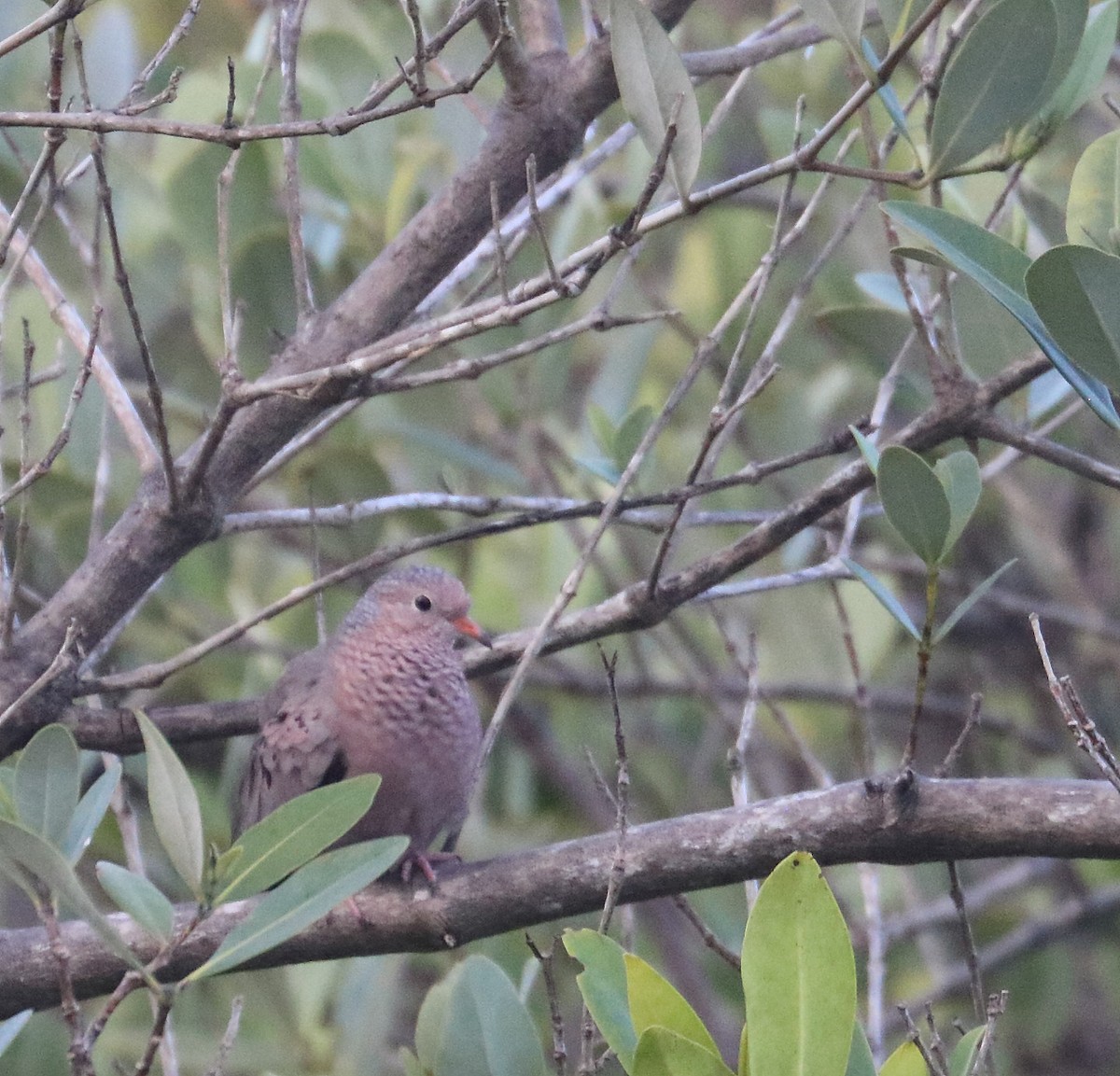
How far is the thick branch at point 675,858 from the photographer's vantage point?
2.09 m

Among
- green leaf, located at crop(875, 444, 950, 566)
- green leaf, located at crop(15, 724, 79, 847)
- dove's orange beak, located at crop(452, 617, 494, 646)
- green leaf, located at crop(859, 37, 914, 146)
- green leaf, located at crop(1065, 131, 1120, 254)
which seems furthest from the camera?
dove's orange beak, located at crop(452, 617, 494, 646)

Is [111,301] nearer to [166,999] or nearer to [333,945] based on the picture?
[333,945]

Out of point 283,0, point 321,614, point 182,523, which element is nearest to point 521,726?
point 321,614

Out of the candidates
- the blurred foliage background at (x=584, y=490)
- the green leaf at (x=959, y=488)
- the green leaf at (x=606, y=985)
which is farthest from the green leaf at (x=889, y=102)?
the green leaf at (x=606, y=985)

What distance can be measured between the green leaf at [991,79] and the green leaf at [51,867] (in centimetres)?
135

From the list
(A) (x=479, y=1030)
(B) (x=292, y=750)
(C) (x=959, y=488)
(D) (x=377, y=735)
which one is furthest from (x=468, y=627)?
(C) (x=959, y=488)

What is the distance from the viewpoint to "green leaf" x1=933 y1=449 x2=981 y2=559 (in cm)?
197

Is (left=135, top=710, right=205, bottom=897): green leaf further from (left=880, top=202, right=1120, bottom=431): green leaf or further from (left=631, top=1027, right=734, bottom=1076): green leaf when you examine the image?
(left=880, top=202, right=1120, bottom=431): green leaf

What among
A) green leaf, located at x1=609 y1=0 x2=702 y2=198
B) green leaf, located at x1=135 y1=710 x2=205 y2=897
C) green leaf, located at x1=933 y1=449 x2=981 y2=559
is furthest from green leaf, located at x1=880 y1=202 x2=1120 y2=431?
green leaf, located at x1=135 y1=710 x2=205 y2=897

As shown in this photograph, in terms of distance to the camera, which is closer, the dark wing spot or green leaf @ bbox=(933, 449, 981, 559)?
green leaf @ bbox=(933, 449, 981, 559)

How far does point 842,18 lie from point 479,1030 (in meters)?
1.42

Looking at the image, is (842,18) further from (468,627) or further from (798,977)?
(468,627)

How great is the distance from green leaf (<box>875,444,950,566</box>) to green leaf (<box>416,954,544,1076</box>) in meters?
0.81

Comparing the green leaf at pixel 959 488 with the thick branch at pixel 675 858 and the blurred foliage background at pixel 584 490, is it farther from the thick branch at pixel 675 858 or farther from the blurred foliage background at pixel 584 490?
the blurred foliage background at pixel 584 490
